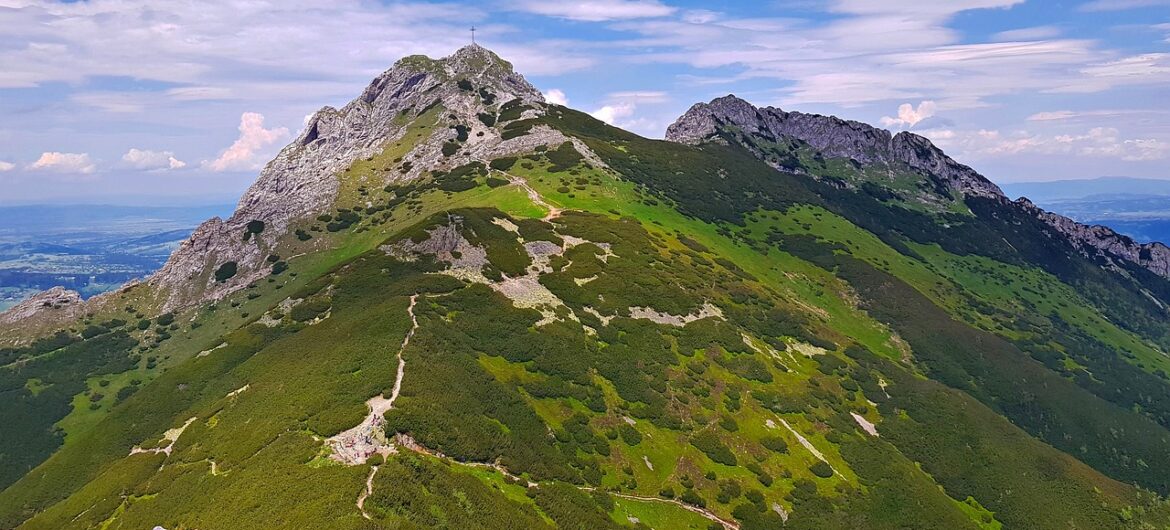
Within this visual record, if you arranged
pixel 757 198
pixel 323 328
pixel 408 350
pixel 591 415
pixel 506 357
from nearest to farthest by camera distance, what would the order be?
1. pixel 408 350
2. pixel 591 415
3. pixel 506 357
4. pixel 323 328
5. pixel 757 198

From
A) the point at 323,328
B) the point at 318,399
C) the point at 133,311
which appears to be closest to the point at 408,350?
the point at 318,399

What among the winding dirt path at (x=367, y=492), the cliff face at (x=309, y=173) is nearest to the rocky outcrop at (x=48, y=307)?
the cliff face at (x=309, y=173)

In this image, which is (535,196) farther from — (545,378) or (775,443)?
(775,443)

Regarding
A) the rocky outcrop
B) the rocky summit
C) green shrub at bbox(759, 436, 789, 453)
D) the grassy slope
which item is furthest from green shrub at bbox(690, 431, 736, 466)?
the rocky outcrop

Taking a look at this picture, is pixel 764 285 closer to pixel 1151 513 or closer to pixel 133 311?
pixel 1151 513

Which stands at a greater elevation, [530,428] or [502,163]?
[502,163]

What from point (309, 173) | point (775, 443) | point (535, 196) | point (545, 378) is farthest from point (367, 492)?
point (309, 173)
